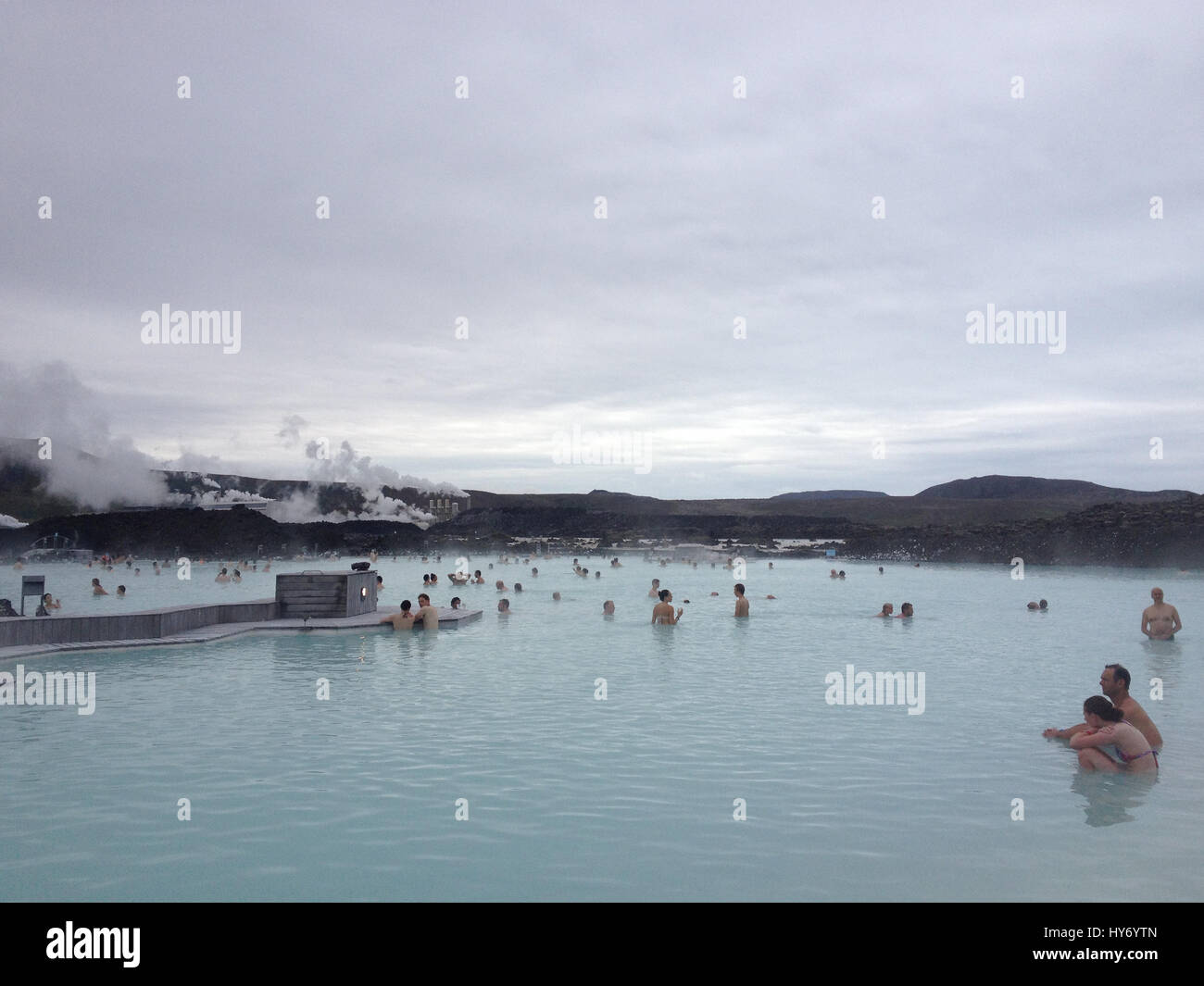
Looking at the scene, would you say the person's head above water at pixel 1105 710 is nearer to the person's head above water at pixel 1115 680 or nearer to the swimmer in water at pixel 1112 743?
the swimmer in water at pixel 1112 743

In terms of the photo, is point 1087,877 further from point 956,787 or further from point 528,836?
point 528,836

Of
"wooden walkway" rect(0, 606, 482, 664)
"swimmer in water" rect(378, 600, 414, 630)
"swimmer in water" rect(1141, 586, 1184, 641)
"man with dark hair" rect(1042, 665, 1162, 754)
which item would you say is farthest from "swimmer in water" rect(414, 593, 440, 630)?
"swimmer in water" rect(1141, 586, 1184, 641)

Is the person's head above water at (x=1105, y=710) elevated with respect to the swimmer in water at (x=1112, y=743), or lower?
elevated

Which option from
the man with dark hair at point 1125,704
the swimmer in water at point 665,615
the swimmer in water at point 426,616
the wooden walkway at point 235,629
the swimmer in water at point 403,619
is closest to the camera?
the man with dark hair at point 1125,704

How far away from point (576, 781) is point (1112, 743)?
592cm

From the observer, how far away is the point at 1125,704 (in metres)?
10.0

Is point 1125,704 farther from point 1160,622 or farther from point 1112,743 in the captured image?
point 1160,622

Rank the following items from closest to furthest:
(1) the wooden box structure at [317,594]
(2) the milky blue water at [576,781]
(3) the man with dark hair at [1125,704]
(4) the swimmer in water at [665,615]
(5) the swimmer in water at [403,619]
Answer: (2) the milky blue water at [576,781] < (3) the man with dark hair at [1125,704] < (5) the swimmer in water at [403,619] < (1) the wooden box structure at [317,594] < (4) the swimmer in water at [665,615]

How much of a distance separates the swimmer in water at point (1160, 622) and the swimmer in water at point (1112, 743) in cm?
1368

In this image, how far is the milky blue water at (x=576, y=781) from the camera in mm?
6922

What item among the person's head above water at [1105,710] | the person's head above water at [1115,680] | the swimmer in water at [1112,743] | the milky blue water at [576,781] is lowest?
the milky blue water at [576,781]

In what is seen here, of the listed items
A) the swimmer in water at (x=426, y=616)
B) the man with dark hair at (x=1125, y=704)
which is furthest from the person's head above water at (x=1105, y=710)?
the swimmer in water at (x=426, y=616)

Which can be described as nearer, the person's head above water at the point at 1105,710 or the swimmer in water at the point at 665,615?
the person's head above water at the point at 1105,710
